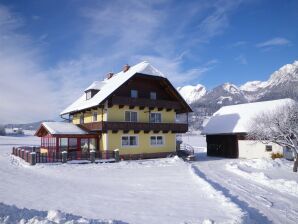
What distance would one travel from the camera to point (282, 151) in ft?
109

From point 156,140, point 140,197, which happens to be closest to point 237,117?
point 156,140

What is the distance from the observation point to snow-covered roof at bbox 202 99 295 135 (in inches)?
1412

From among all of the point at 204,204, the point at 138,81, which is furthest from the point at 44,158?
the point at 204,204

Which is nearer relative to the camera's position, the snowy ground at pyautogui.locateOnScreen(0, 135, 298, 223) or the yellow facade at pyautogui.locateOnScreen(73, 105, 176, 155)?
the snowy ground at pyautogui.locateOnScreen(0, 135, 298, 223)

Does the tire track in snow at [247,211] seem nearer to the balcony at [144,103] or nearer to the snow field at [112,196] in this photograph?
the snow field at [112,196]

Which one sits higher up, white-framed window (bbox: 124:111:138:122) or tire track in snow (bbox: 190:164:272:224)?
white-framed window (bbox: 124:111:138:122)

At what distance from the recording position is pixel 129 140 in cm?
3334

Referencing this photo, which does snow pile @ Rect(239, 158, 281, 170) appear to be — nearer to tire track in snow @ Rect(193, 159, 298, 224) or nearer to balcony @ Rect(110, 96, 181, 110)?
tire track in snow @ Rect(193, 159, 298, 224)

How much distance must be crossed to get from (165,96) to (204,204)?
78.4 feet

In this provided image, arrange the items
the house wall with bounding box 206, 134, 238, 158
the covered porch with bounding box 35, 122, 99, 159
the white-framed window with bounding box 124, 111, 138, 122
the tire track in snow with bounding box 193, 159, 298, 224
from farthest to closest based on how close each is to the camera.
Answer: the house wall with bounding box 206, 134, 238, 158, the white-framed window with bounding box 124, 111, 138, 122, the covered porch with bounding box 35, 122, 99, 159, the tire track in snow with bounding box 193, 159, 298, 224

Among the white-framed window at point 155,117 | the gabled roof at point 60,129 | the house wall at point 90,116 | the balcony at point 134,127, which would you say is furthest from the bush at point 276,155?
the gabled roof at point 60,129

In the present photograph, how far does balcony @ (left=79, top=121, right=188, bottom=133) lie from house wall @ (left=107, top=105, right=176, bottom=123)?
119 cm

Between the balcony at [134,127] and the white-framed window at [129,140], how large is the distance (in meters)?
1.17

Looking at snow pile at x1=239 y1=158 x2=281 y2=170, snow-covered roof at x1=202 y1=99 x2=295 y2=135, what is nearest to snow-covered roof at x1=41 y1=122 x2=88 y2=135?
snow pile at x1=239 y1=158 x2=281 y2=170
